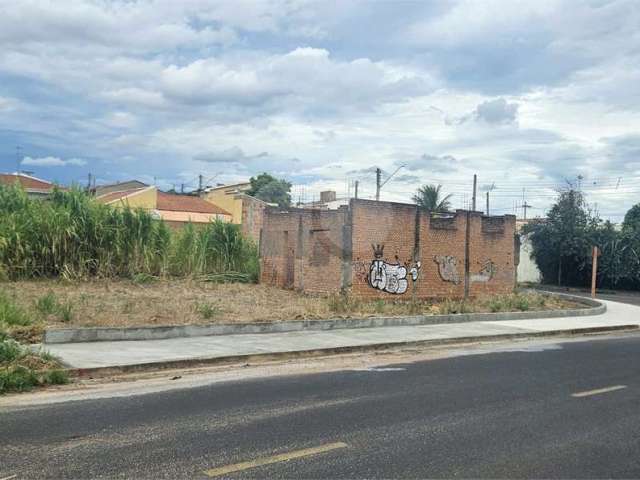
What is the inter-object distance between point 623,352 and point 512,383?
5.34 meters

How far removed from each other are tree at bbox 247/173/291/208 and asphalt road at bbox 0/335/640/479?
57.2m

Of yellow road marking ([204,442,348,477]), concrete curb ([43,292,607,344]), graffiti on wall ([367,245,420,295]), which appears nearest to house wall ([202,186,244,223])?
graffiti on wall ([367,245,420,295])

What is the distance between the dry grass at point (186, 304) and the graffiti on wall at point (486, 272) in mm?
2076

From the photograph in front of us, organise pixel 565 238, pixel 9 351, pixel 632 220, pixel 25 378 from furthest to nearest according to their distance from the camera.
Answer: pixel 632 220 < pixel 565 238 < pixel 9 351 < pixel 25 378

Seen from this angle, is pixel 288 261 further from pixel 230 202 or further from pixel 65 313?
pixel 230 202

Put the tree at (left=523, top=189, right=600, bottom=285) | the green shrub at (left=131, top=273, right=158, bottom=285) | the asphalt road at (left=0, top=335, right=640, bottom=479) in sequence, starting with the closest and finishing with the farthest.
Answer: the asphalt road at (left=0, top=335, right=640, bottom=479)
the green shrub at (left=131, top=273, right=158, bottom=285)
the tree at (left=523, top=189, right=600, bottom=285)

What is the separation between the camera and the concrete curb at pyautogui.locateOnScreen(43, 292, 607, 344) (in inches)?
477

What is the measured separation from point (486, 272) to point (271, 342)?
14.1 metres

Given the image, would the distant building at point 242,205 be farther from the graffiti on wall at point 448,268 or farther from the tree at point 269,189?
the graffiti on wall at point 448,268

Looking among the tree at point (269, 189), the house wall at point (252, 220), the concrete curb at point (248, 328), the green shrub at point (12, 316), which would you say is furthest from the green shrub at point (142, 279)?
the tree at point (269, 189)

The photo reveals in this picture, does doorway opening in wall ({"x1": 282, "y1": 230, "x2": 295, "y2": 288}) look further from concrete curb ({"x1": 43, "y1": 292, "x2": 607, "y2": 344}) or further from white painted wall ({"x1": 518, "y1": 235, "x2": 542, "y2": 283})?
white painted wall ({"x1": 518, "y1": 235, "x2": 542, "y2": 283})

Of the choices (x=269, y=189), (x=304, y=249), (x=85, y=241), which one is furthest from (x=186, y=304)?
(x=269, y=189)

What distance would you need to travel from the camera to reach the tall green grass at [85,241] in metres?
19.3

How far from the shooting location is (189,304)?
16484 millimetres
